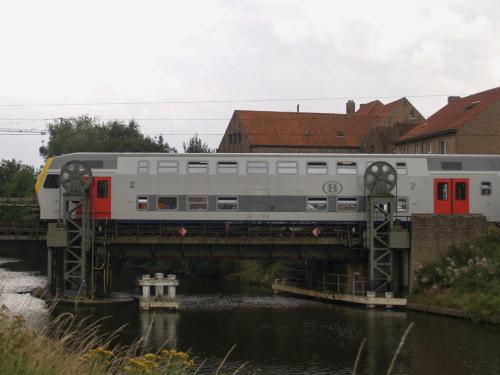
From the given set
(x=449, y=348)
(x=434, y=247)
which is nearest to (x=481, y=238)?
(x=434, y=247)

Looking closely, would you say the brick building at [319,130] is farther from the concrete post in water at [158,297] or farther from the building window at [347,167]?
the concrete post in water at [158,297]

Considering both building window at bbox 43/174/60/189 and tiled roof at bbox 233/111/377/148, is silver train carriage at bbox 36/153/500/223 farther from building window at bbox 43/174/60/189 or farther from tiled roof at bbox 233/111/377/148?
tiled roof at bbox 233/111/377/148

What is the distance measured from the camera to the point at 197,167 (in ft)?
129

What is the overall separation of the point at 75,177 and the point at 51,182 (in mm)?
2706

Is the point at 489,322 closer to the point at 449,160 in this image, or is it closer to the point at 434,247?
the point at 434,247

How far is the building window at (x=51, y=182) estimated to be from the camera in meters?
39.5

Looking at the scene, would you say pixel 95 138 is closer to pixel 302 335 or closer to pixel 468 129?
pixel 468 129

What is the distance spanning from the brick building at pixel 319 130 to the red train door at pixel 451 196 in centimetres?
3172

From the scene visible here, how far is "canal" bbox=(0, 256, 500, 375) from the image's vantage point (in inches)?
898

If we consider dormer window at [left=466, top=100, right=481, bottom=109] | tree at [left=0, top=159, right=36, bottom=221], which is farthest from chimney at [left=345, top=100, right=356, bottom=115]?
tree at [left=0, top=159, right=36, bottom=221]

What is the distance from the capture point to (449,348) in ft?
84.0

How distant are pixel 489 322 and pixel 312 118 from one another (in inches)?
1963

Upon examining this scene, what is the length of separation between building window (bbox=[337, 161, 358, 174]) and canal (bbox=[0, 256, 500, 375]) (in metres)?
7.19

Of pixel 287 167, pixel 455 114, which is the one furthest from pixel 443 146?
pixel 287 167
